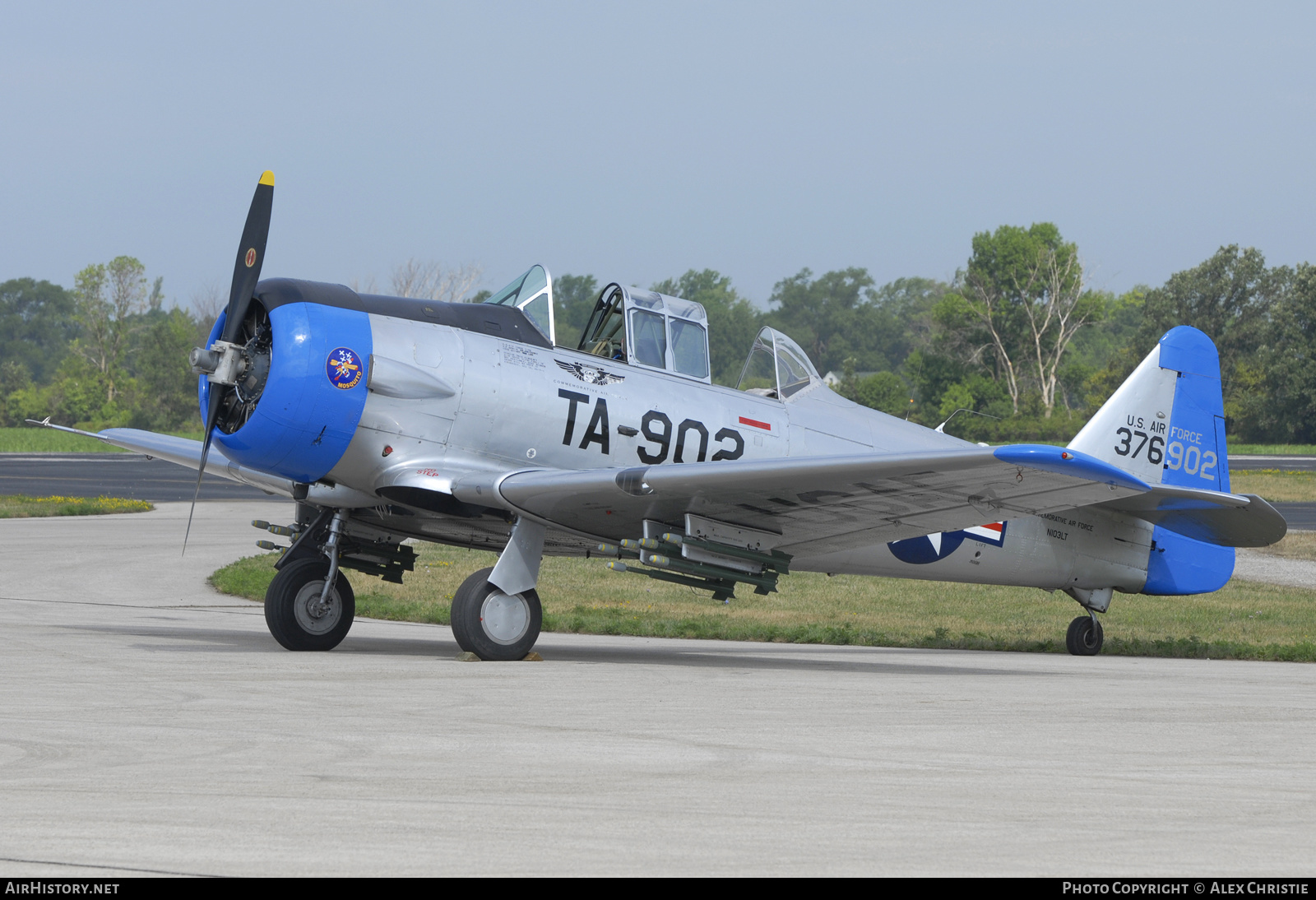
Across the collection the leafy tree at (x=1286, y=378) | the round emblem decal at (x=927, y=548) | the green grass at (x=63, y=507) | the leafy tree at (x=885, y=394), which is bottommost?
the green grass at (x=63, y=507)

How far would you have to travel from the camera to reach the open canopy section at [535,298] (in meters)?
10.7

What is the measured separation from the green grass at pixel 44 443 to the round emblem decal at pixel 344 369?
208 ft

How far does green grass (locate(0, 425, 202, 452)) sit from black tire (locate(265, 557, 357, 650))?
6233 cm

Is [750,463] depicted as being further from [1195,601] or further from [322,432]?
[1195,601]

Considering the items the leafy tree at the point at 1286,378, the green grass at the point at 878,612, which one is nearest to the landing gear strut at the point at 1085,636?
the green grass at the point at 878,612

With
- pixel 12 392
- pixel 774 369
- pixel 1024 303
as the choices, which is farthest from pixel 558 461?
pixel 12 392

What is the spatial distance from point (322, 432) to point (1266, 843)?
7121 mm

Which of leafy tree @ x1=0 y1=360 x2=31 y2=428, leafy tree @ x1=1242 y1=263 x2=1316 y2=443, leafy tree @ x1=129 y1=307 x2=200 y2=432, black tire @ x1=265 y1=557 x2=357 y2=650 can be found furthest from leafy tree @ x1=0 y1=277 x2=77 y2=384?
black tire @ x1=265 y1=557 x2=357 y2=650

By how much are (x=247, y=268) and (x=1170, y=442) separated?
8.82m

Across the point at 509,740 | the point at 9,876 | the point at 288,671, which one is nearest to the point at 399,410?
the point at 288,671

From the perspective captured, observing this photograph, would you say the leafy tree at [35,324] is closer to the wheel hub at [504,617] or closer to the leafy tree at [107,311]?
the leafy tree at [107,311]

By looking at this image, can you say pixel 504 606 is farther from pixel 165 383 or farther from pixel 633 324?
pixel 165 383

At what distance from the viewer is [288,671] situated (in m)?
8.60

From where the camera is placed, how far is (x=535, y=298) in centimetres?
1076
